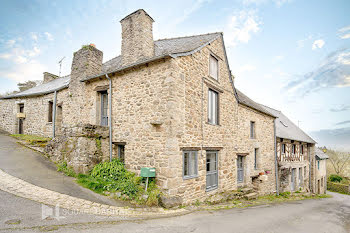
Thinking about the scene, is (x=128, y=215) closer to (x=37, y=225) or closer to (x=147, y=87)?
(x=37, y=225)

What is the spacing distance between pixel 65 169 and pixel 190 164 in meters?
5.17

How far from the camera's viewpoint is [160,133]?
23.3 feet

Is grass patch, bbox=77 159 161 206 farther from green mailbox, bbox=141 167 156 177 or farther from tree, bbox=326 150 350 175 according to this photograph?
tree, bbox=326 150 350 175

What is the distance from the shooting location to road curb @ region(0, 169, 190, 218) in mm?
5359

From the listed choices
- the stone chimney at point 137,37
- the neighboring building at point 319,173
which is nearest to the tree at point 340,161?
the neighboring building at point 319,173

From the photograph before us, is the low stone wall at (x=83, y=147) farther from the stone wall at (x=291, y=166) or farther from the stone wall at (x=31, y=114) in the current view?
the stone wall at (x=291, y=166)

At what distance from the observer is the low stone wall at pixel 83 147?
7.80 meters

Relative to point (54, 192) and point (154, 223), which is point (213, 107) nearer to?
point (154, 223)

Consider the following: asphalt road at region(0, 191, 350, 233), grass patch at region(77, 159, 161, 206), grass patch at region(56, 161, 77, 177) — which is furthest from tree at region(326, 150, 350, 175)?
grass patch at region(56, 161, 77, 177)

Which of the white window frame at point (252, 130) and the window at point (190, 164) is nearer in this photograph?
the window at point (190, 164)

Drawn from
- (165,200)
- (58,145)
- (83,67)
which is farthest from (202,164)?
(83,67)

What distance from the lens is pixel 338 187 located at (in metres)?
27.3

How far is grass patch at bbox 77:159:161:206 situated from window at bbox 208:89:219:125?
4.11m

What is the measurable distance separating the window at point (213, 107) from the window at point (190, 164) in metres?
2.14
